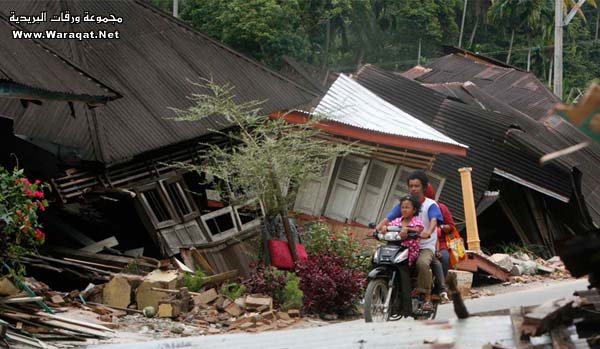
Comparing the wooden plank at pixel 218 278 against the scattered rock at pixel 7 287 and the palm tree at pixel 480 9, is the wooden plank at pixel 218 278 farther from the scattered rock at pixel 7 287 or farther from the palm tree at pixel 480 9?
the palm tree at pixel 480 9

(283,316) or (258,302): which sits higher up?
(258,302)

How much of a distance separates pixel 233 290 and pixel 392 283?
4205 mm

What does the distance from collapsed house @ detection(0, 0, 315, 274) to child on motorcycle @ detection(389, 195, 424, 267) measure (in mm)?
6401

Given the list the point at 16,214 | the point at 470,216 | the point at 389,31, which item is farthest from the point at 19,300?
the point at 389,31

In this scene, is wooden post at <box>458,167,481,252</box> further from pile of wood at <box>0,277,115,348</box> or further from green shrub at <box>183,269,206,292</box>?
pile of wood at <box>0,277,115,348</box>

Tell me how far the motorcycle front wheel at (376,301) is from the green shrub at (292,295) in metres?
3.28

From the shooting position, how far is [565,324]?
4715 millimetres

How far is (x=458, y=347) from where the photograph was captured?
16.2 feet

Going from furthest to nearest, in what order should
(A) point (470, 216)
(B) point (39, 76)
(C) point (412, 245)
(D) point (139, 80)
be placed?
(A) point (470, 216), (D) point (139, 80), (B) point (39, 76), (C) point (412, 245)

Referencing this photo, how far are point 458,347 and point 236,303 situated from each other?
8.64 meters

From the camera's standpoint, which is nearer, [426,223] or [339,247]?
[426,223]

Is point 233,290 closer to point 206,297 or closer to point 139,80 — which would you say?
point 206,297

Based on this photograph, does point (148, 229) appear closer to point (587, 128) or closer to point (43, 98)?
point (43, 98)

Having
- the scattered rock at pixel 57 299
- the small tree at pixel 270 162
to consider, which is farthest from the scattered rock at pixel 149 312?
the small tree at pixel 270 162
